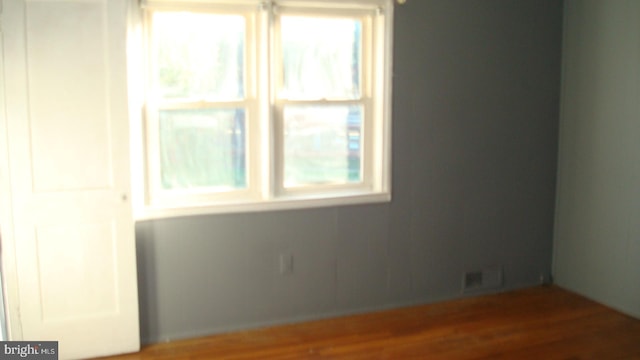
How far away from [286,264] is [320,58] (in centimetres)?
136

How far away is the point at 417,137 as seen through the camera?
432cm

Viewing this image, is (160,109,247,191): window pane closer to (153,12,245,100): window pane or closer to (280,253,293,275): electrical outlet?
(153,12,245,100): window pane

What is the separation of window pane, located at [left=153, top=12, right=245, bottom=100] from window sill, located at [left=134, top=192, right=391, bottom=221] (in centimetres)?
68

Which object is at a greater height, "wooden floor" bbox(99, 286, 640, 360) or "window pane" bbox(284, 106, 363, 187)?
"window pane" bbox(284, 106, 363, 187)

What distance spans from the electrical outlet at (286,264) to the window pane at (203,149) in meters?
0.53

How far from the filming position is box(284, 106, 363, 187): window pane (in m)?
4.10

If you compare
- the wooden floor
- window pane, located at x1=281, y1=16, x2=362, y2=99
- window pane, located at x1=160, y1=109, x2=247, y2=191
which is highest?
window pane, located at x1=281, y1=16, x2=362, y2=99

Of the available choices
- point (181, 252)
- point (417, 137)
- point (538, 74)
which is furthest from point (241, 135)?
point (538, 74)

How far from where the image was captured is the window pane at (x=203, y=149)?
383 cm

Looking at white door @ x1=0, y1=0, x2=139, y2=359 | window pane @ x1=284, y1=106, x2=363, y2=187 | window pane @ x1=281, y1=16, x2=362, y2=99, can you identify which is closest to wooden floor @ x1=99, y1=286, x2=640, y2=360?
white door @ x1=0, y1=0, x2=139, y2=359

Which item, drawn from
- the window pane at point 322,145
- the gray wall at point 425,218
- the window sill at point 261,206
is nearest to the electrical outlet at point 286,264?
the gray wall at point 425,218

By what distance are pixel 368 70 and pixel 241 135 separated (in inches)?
38.6

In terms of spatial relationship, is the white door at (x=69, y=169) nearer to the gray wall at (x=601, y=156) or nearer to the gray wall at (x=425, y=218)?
the gray wall at (x=425, y=218)

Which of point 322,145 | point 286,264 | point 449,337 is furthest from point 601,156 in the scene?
point 286,264
